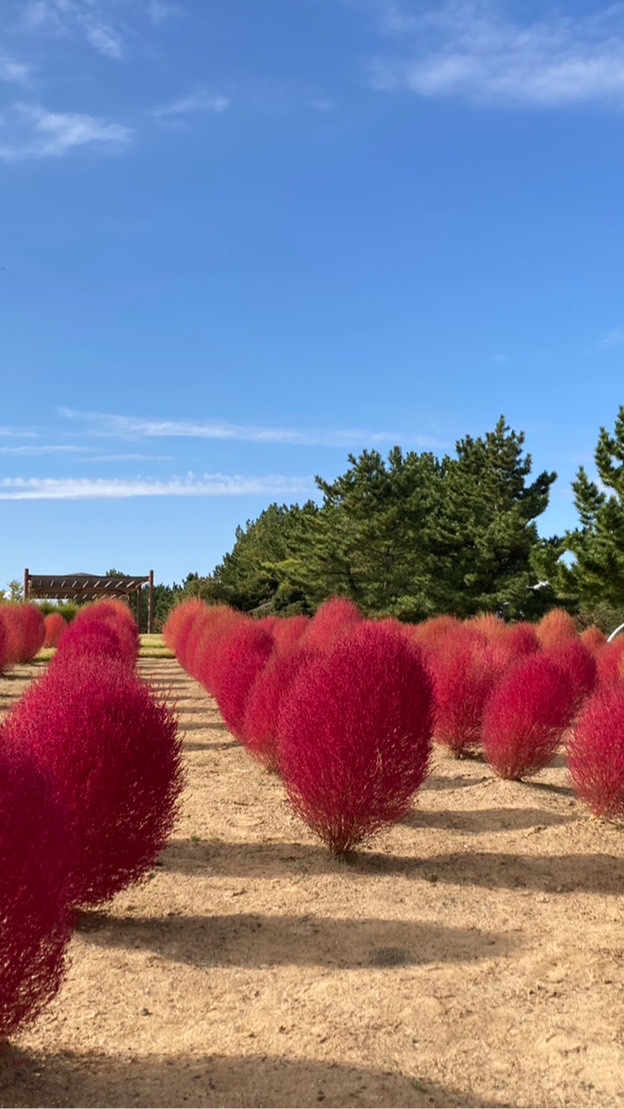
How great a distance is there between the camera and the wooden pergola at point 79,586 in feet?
129

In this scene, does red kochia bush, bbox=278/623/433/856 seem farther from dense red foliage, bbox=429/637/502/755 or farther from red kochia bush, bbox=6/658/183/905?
dense red foliage, bbox=429/637/502/755

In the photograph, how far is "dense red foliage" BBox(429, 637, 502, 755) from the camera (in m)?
10.3

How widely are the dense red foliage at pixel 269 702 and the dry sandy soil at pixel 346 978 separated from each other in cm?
106

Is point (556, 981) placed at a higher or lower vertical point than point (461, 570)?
lower

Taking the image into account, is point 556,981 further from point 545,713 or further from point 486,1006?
point 545,713

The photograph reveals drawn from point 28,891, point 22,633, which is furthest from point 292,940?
point 22,633

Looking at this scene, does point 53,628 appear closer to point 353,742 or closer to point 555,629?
point 555,629

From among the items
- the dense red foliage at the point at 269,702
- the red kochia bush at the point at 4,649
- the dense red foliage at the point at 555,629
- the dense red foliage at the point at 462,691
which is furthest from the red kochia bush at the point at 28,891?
the red kochia bush at the point at 4,649

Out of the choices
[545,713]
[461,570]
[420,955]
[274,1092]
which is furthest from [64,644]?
Answer: [461,570]

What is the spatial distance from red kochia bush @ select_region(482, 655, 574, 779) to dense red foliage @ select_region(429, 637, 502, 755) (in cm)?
73

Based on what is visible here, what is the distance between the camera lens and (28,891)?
335 cm

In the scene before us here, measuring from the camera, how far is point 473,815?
8.27m

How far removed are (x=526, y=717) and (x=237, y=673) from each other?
297 cm

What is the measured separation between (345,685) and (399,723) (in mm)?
479
